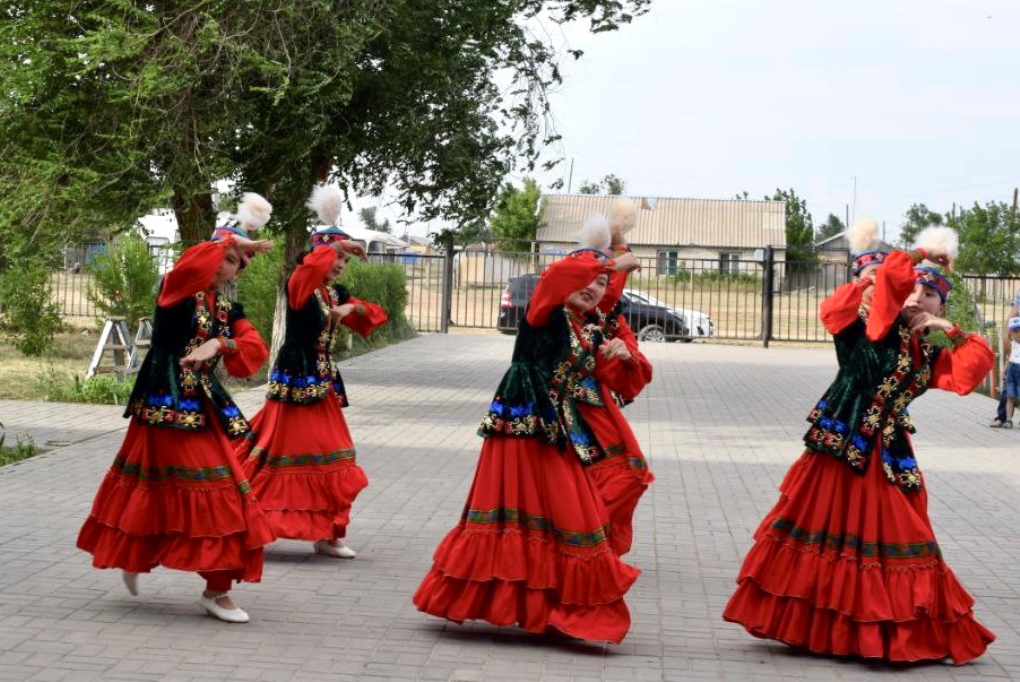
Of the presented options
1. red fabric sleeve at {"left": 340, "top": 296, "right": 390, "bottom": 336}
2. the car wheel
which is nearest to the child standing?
red fabric sleeve at {"left": 340, "top": 296, "right": 390, "bottom": 336}

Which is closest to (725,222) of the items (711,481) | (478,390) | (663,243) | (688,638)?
(663,243)

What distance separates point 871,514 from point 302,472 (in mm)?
3284

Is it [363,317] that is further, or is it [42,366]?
[42,366]

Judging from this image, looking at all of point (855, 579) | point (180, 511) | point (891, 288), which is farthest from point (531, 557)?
point (891, 288)

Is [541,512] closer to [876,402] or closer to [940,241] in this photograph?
[876,402]

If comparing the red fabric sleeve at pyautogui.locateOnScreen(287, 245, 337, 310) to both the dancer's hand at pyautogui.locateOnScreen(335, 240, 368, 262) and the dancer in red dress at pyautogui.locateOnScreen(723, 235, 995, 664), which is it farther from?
the dancer in red dress at pyautogui.locateOnScreen(723, 235, 995, 664)

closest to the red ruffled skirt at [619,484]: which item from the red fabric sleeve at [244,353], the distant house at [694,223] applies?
the red fabric sleeve at [244,353]

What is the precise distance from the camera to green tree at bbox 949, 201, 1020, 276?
2000 inches

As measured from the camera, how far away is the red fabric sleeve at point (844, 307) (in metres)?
6.17

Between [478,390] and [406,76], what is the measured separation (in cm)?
433

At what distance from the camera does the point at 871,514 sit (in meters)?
6.03

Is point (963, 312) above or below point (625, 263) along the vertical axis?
below

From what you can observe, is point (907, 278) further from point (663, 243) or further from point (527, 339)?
point (663, 243)

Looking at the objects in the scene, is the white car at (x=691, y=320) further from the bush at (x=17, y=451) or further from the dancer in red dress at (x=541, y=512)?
the dancer in red dress at (x=541, y=512)
